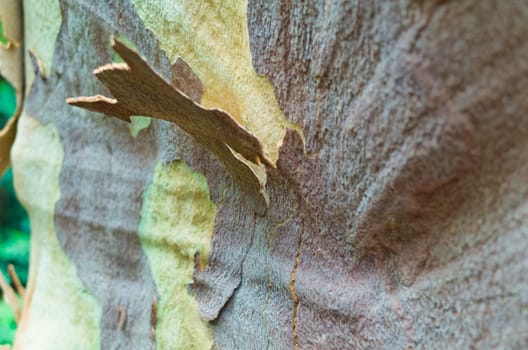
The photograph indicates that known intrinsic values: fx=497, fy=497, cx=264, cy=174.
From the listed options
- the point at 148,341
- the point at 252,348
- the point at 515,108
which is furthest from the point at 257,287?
the point at 515,108

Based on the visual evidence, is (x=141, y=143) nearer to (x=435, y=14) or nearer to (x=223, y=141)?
(x=223, y=141)

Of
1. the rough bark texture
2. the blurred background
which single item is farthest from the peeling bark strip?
the blurred background

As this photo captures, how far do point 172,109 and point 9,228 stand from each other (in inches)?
59.5

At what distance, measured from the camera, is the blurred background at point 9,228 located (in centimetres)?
143

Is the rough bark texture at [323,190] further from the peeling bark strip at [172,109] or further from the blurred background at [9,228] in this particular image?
the blurred background at [9,228]

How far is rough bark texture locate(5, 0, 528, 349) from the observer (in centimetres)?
30

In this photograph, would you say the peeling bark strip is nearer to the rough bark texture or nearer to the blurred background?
the rough bark texture

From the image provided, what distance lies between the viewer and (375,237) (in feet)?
1.22

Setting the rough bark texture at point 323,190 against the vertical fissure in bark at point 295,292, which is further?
the vertical fissure in bark at point 295,292

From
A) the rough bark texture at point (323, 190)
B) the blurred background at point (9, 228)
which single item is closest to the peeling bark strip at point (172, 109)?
the rough bark texture at point (323, 190)

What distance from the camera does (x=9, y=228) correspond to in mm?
1675

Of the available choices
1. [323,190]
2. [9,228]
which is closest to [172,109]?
[323,190]

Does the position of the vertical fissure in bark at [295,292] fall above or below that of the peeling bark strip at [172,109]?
below

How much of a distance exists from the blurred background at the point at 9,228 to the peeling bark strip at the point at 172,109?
87cm
